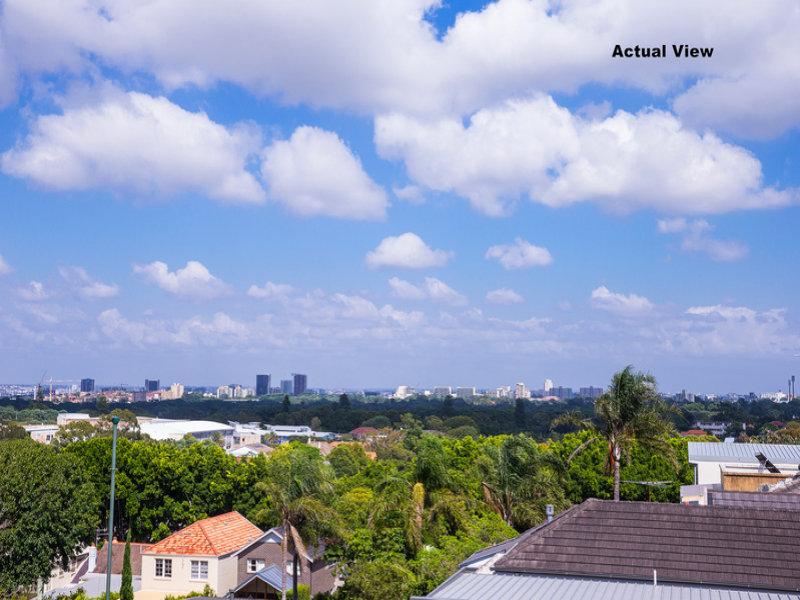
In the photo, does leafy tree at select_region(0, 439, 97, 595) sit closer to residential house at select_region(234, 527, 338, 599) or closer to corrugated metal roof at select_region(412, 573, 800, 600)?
residential house at select_region(234, 527, 338, 599)

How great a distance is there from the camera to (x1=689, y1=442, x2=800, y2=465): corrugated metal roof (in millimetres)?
42469

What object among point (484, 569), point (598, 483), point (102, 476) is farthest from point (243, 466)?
point (484, 569)

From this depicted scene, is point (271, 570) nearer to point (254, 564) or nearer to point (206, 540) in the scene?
point (254, 564)

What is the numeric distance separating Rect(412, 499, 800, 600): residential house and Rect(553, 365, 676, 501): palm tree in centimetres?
1777

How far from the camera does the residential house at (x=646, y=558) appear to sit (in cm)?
1761

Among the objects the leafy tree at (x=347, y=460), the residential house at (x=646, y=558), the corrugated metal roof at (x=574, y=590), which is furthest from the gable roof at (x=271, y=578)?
the leafy tree at (x=347, y=460)

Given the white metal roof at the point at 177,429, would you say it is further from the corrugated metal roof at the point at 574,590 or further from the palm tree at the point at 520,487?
the corrugated metal roof at the point at 574,590

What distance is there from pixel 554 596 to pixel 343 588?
14927 millimetres

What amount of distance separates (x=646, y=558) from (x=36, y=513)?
119 feet

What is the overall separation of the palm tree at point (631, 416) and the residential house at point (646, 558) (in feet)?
58.3

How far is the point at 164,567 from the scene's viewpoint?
44969mm

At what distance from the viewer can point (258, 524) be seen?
5966cm

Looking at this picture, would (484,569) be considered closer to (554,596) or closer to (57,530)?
(554,596)

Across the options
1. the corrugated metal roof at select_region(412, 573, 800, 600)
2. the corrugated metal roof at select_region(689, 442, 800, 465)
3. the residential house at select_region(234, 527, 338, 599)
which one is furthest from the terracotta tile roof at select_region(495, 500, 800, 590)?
the corrugated metal roof at select_region(689, 442, 800, 465)
